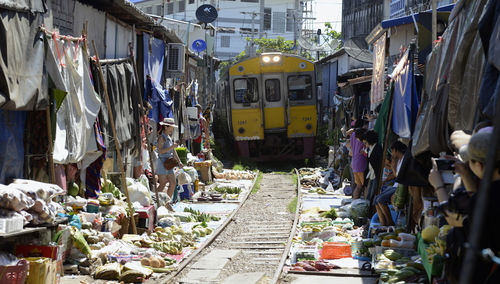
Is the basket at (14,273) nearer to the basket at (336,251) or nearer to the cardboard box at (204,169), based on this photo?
the basket at (336,251)

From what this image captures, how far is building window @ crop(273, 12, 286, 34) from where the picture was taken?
Result: 6300 centimetres

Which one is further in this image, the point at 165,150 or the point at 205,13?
the point at 205,13

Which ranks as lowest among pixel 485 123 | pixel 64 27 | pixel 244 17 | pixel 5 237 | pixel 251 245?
pixel 251 245

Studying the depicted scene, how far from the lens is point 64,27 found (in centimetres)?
938

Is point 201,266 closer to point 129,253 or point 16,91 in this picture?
point 129,253

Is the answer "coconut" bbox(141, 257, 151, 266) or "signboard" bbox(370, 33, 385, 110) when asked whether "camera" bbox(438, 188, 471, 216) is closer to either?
"coconut" bbox(141, 257, 151, 266)

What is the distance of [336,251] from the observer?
8.77 metres

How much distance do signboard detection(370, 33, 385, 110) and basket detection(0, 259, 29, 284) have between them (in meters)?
6.86

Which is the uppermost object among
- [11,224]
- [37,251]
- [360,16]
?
[360,16]

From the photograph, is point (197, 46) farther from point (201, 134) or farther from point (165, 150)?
point (165, 150)

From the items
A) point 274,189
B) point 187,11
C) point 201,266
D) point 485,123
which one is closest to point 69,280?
point 201,266

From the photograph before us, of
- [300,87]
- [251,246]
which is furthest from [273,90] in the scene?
[251,246]

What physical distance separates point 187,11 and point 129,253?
54025 millimetres

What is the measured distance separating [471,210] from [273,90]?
17778 mm
